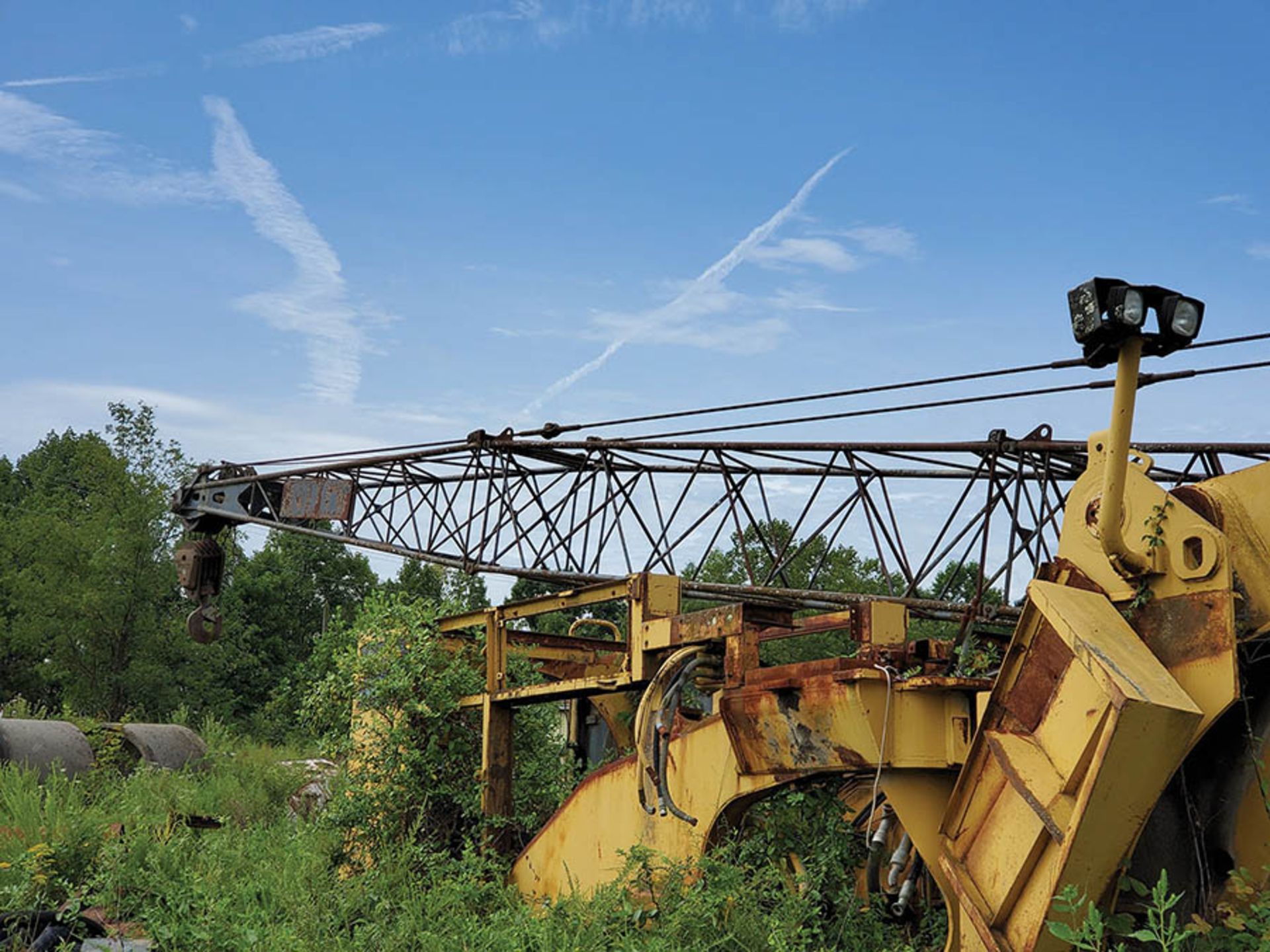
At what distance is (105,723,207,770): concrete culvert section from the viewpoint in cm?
1861

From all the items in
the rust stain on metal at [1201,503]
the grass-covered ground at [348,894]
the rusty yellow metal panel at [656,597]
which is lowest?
the grass-covered ground at [348,894]

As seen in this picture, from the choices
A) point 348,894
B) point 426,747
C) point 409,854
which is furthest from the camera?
point 426,747

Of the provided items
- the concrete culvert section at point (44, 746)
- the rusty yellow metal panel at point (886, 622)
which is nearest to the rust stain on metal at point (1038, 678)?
the rusty yellow metal panel at point (886, 622)

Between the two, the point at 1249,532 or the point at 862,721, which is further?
the point at 862,721

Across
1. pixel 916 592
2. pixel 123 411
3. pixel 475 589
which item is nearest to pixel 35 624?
pixel 123 411

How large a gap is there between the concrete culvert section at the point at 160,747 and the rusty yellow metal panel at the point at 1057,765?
1577 cm

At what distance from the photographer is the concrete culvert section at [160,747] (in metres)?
18.6

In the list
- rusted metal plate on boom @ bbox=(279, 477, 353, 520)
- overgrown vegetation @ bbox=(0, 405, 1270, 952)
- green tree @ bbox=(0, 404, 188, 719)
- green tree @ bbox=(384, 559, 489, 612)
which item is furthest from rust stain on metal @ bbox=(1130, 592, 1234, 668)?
green tree @ bbox=(384, 559, 489, 612)

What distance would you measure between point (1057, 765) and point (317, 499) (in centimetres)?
1432

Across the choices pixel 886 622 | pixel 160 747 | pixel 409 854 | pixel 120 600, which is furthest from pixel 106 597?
pixel 886 622

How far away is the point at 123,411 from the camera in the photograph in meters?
35.3

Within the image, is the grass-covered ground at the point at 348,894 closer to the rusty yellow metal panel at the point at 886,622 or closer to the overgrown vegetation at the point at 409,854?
the overgrown vegetation at the point at 409,854

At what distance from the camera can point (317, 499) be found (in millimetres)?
17703

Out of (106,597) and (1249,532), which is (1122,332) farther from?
(106,597)
